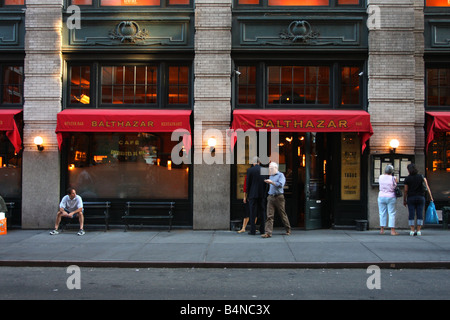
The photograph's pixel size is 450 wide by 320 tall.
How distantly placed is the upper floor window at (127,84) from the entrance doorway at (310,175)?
10.9 ft

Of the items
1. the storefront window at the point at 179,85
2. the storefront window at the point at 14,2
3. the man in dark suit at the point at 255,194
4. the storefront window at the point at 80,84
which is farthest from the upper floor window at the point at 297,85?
the storefront window at the point at 14,2

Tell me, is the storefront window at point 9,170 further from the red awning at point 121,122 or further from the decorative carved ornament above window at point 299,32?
the decorative carved ornament above window at point 299,32

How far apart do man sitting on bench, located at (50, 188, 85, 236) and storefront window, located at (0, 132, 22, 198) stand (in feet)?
6.43

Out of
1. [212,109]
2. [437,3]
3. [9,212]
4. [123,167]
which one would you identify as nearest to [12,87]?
[9,212]

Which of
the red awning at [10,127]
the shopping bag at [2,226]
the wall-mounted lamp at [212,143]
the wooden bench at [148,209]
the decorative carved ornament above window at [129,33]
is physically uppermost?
the decorative carved ornament above window at [129,33]

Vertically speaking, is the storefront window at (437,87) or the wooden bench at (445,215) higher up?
the storefront window at (437,87)

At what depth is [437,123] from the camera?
1109 cm

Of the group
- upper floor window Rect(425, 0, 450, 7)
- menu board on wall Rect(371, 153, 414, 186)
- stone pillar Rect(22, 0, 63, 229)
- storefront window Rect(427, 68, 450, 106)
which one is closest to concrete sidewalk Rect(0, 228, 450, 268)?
stone pillar Rect(22, 0, 63, 229)

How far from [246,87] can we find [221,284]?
21.8 ft

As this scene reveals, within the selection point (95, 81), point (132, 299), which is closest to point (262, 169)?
point (95, 81)

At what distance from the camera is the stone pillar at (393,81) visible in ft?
38.0

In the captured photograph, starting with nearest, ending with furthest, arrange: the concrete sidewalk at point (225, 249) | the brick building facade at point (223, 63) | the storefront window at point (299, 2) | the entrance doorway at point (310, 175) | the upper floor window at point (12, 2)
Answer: the concrete sidewalk at point (225, 249) → the brick building facade at point (223, 63) → the entrance doorway at point (310, 175) → the storefront window at point (299, 2) → the upper floor window at point (12, 2)
